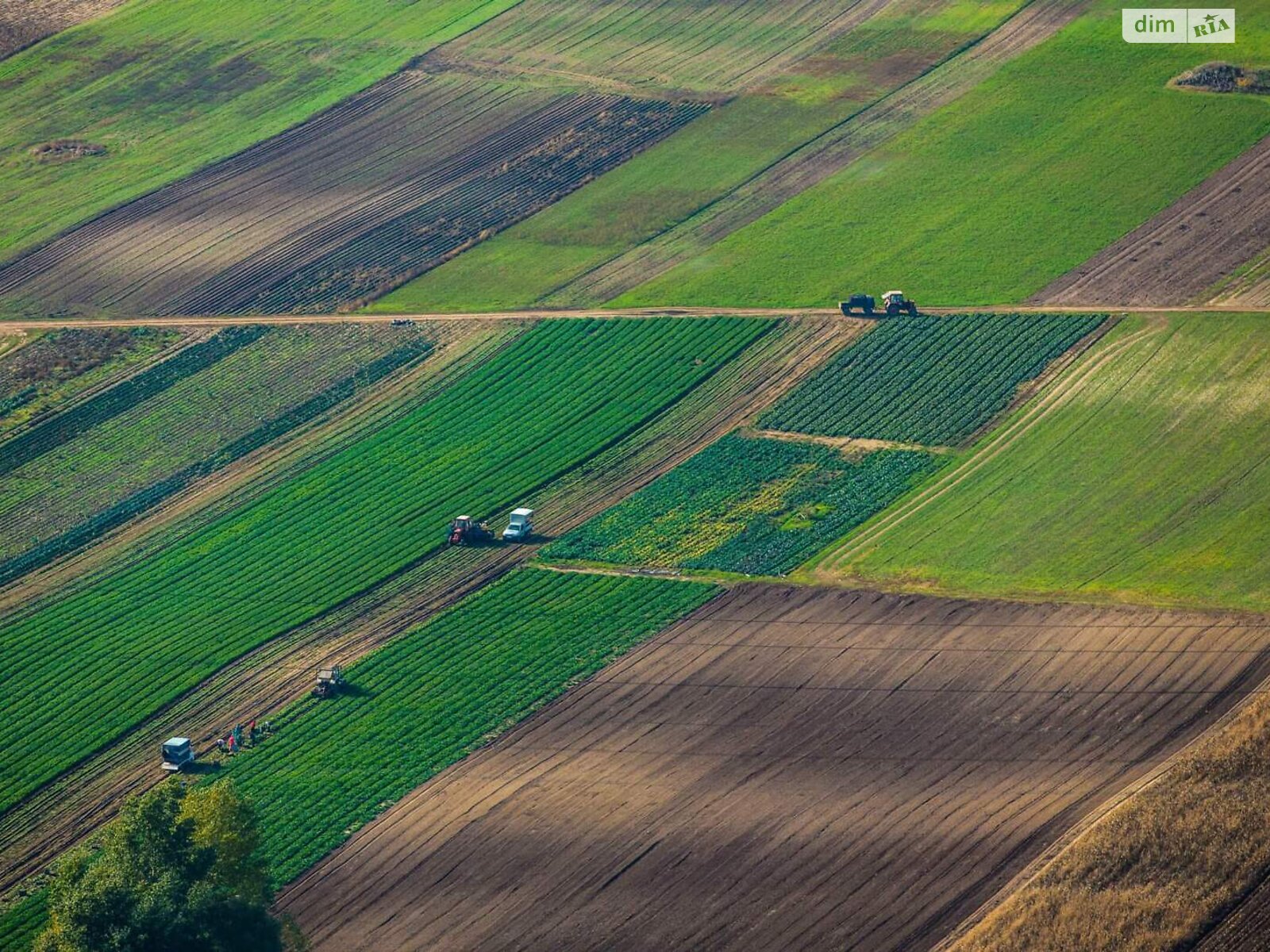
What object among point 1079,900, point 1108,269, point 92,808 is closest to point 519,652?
point 92,808

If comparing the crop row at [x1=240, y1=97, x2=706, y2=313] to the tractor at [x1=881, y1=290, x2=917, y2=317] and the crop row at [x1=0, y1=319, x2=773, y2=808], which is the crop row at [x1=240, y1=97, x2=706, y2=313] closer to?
the crop row at [x1=0, y1=319, x2=773, y2=808]

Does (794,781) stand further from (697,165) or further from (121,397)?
(697,165)

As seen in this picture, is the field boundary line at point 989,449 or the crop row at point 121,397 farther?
the crop row at point 121,397

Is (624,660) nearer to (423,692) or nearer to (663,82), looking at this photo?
(423,692)

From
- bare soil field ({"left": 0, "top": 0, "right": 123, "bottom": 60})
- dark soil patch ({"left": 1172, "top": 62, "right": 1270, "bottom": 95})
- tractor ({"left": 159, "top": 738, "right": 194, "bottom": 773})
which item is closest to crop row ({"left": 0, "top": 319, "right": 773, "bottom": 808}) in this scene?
tractor ({"left": 159, "top": 738, "right": 194, "bottom": 773})

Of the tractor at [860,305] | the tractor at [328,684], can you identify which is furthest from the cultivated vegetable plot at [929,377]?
the tractor at [328,684]

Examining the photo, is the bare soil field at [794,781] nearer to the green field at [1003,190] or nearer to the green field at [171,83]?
the green field at [1003,190]
